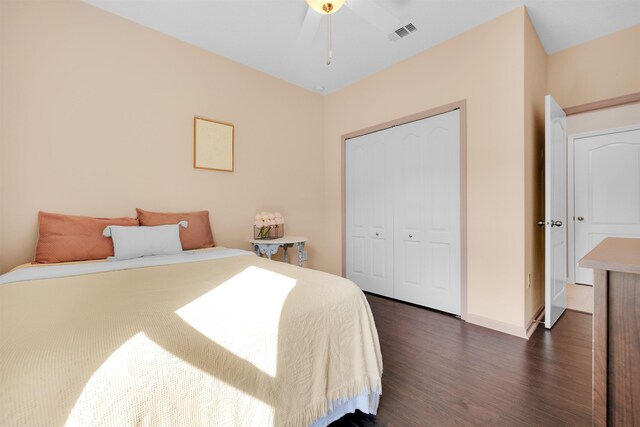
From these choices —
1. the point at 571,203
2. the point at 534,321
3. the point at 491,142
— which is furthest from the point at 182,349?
the point at 571,203

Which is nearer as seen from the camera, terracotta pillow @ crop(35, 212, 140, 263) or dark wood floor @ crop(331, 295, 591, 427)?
dark wood floor @ crop(331, 295, 591, 427)

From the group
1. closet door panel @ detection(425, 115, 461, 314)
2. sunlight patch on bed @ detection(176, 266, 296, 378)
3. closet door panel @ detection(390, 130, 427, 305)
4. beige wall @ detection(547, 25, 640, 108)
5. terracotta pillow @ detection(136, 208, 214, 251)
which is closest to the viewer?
sunlight patch on bed @ detection(176, 266, 296, 378)

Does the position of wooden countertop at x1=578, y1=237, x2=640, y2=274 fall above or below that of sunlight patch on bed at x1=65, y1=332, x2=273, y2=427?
above

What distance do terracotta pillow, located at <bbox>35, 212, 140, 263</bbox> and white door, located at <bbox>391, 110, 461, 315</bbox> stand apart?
2791 millimetres

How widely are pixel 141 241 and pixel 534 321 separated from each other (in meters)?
3.39

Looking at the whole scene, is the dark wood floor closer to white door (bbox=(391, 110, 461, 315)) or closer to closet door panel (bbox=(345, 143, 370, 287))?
white door (bbox=(391, 110, 461, 315))

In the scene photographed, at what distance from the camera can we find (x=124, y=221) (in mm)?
2217

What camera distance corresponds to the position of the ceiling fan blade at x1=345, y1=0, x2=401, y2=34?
192 cm

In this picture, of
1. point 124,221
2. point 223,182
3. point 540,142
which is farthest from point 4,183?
point 540,142

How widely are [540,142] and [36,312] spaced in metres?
3.75

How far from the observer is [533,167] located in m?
2.49

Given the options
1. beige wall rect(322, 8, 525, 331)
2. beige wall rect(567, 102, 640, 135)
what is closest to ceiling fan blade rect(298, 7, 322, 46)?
beige wall rect(322, 8, 525, 331)

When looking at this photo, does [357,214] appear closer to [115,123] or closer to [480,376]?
[480,376]

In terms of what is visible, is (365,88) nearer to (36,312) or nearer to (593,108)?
(593,108)
